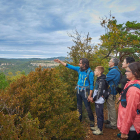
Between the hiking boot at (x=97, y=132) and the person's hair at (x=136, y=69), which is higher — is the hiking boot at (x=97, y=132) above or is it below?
below

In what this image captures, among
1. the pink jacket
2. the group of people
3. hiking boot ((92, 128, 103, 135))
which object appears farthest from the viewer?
hiking boot ((92, 128, 103, 135))

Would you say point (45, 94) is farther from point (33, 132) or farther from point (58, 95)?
point (33, 132)

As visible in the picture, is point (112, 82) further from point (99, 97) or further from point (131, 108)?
point (131, 108)

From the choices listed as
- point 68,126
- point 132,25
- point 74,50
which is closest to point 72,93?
point 74,50

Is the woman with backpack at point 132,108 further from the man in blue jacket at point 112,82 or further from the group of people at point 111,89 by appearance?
the man in blue jacket at point 112,82

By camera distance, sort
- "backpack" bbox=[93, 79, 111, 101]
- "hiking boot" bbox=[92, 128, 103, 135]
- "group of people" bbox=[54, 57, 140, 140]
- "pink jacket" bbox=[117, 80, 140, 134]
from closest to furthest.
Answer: "pink jacket" bbox=[117, 80, 140, 134], "group of people" bbox=[54, 57, 140, 140], "backpack" bbox=[93, 79, 111, 101], "hiking boot" bbox=[92, 128, 103, 135]

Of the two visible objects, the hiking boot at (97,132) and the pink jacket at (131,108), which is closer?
the pink jacket at (131,108)

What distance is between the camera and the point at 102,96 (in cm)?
345

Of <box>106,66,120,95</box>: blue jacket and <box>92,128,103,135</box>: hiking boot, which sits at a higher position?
<box>106,66,120,95</box>: blue jacket

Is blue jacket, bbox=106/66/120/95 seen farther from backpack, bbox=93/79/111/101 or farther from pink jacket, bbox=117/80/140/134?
pink jacket, bbox=117/80/140/134

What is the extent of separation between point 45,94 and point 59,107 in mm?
537

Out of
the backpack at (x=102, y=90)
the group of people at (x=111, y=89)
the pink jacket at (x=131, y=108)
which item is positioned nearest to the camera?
the pink jacket at (x=131, y=108)

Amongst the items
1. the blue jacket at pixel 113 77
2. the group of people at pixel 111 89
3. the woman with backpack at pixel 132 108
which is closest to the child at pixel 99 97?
the group of people at pixel 111 89

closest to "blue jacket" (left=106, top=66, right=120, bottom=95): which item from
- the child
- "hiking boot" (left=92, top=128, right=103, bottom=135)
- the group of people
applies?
the group of people
